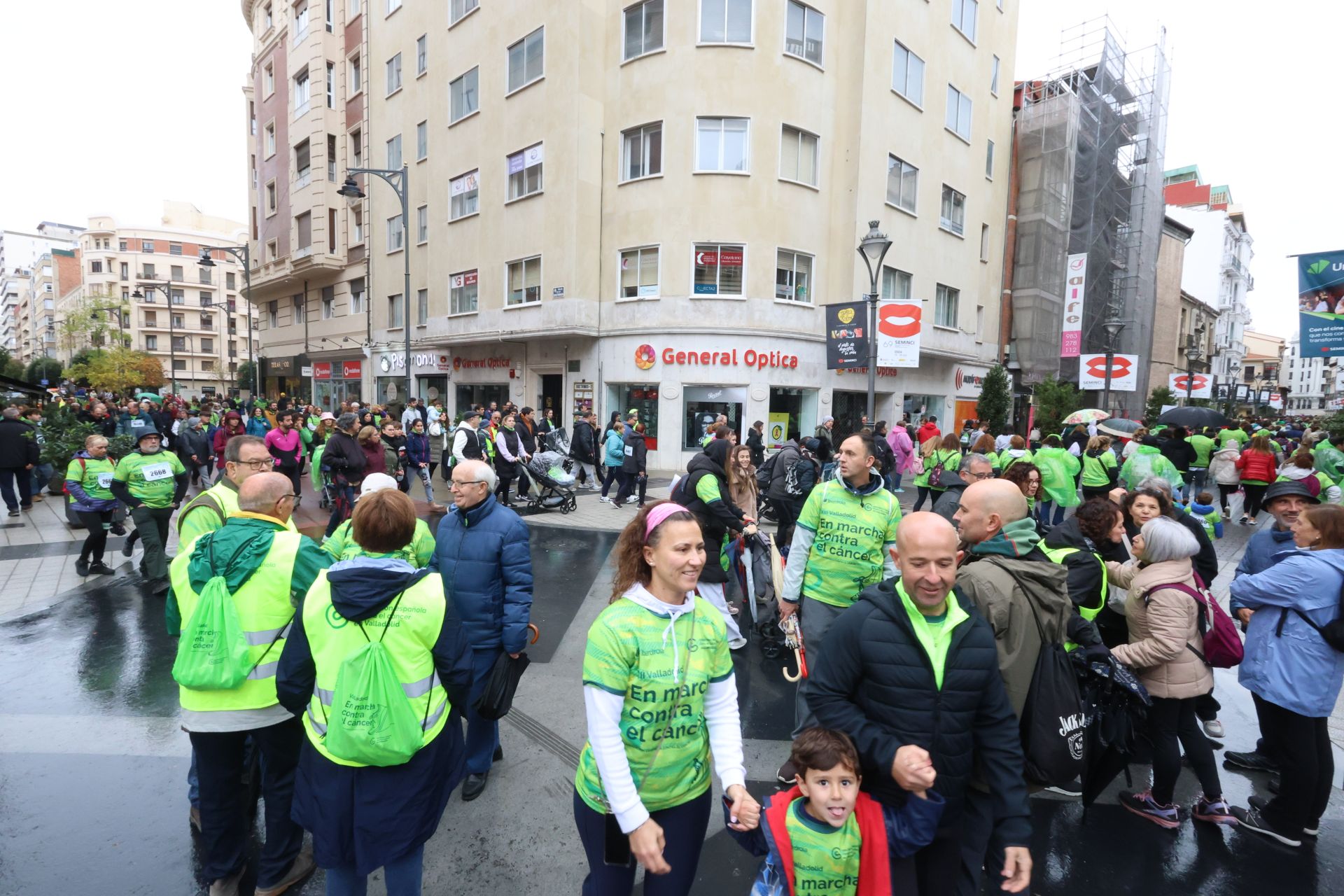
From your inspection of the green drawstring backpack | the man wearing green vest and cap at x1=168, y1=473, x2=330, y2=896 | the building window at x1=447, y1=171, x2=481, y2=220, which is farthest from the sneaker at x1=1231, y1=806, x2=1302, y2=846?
the building window at x1=447, y1=171, x2=481, y2=220

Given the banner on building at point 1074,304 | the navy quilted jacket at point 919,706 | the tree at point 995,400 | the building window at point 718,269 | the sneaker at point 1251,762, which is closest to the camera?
the navy quilted jacket at point 919,706

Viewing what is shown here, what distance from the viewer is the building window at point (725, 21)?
59.3ft

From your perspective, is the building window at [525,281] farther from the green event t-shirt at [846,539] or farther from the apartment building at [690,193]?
the green event t-shirt at [846,539]

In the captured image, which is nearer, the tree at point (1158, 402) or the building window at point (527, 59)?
the building window at point (527, 59)

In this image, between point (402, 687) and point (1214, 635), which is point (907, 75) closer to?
point (1214, 635)

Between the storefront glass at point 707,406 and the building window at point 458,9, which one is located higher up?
the building window at point 458,9

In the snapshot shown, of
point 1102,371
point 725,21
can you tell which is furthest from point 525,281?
point 1102,371

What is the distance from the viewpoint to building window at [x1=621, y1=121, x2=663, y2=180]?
18.9m

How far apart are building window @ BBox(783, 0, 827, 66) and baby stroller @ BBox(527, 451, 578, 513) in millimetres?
13993

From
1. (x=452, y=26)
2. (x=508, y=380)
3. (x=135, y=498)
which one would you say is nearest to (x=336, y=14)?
(x=452, y=26)

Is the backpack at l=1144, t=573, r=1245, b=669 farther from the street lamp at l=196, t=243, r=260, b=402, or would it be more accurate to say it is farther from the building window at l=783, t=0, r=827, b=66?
the street lamp at l=196, t=243, r=260, b=402

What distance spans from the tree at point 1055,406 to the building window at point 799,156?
467 inches

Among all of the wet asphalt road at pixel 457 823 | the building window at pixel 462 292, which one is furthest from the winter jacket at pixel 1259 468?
the building window at pixel 462 292

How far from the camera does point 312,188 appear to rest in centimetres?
2945
